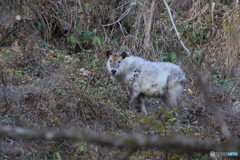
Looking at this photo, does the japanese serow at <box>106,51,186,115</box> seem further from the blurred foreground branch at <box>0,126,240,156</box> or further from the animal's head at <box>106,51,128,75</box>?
the blurred foreground branch at <box>0,126,240,156</box>

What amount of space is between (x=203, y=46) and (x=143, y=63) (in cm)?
329

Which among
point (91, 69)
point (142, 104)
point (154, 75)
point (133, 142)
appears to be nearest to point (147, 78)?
point (154, 75)

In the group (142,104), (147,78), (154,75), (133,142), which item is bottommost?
(142,104)

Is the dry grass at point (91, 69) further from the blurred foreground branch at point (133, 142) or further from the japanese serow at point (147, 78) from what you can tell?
the blurred foreground branch at point (133, 142)

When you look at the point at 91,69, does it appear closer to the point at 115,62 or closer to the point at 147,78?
the point at 115,62

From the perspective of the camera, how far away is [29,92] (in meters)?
6.44

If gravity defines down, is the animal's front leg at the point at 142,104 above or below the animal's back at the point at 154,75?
below

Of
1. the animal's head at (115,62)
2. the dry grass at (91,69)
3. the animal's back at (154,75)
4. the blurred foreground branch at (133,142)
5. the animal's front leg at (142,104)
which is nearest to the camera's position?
the blurred foreground branch at (133,142)

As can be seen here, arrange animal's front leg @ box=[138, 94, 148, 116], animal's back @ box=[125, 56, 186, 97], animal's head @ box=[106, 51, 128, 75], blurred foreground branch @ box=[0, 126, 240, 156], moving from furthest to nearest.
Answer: animal's head @ box=[106, 51, 128, 75], animal's front leg @ box=[138, 94, 148, 116], animal's back @ box=[125, 56, 186, 97], blurred foreground branch @ box=[0, 126, 240, 156]

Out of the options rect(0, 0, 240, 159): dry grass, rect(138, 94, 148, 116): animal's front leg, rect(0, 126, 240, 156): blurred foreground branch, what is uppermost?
rect(0, 126, 240, 156): blurred foreground branch

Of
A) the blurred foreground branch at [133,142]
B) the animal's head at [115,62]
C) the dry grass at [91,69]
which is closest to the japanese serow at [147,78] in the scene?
the animal's head at [115,62]

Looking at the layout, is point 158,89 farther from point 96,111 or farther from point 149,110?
point 96,111

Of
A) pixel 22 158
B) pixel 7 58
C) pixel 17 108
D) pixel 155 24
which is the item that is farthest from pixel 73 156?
pixel 155 24

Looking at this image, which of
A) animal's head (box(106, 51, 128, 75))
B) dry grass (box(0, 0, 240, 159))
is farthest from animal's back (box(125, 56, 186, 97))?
dry grass (box(0, 0, 240, 159))
